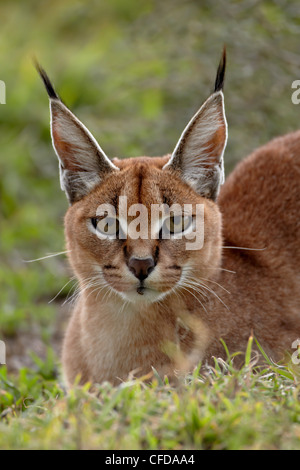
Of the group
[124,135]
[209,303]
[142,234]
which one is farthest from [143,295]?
[124,135]

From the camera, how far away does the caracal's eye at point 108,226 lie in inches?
175

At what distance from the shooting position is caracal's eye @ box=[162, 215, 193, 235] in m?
4.44

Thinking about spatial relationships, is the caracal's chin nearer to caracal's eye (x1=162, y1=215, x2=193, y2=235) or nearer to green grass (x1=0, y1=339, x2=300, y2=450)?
caracal's eye (x1=162, y1=215, x2=193, y2=235)

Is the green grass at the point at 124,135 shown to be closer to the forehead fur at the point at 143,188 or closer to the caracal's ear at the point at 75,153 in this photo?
the forehead fur at the point at 143,188

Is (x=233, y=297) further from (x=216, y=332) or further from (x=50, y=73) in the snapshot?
(x=50, y=73)

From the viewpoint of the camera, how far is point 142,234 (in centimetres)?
429

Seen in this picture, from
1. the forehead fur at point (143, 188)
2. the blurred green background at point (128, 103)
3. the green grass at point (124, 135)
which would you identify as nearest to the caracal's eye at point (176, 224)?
the forehead fur at point (143, 188)

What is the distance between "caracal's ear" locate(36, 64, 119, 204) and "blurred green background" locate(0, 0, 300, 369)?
253 cm

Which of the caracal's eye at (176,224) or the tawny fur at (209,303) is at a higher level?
the caracal's eye at (176,224)

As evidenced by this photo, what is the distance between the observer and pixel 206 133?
4.72m

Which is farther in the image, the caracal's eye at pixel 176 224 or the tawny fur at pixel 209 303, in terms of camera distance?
the tawny fur at pixel 209 303

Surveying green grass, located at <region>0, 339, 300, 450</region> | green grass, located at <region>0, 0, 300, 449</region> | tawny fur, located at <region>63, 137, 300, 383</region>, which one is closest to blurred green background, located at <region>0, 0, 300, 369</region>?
green grass, located at <region>0, 0, 300, 449</region>

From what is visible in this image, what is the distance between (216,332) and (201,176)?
1.03m

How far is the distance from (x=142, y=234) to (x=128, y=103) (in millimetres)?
5949
